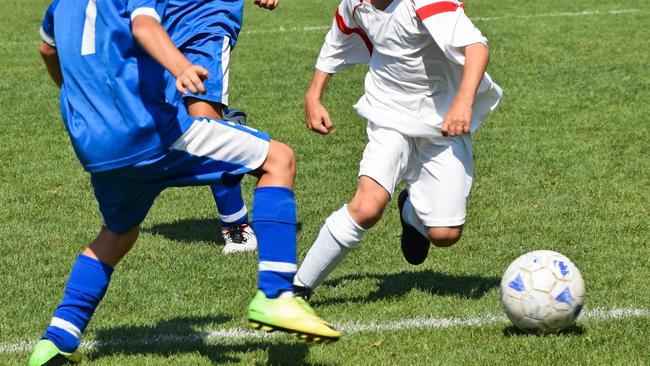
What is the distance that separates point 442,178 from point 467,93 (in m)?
0.76

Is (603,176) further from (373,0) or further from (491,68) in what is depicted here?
(491,68)

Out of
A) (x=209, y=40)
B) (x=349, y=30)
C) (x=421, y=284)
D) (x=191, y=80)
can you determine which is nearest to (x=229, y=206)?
(x=209, y=40)

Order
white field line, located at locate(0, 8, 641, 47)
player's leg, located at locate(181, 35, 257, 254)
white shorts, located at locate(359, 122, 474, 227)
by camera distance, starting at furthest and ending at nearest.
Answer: white field line, located at locate(0, 8, 641, 47)
player's leg, located at locate(181, 35, 257, 254)
white shorts, located at locate(359, 122, 474, 227)

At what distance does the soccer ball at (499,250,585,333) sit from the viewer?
500 cm

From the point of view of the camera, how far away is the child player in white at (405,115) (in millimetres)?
5469

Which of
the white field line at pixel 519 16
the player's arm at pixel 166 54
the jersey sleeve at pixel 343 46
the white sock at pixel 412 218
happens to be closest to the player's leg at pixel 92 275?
the player's arm at pixel 166 54

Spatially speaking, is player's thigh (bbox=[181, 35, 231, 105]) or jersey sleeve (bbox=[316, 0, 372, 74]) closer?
jersey sleeve (bbox=[316, 0, 372, 74])

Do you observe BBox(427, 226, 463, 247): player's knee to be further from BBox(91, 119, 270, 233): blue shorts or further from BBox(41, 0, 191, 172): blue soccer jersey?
BBox(41, 0, 191, 172): blue soccer jersey

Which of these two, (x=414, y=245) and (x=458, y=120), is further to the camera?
(x=414, y=245)

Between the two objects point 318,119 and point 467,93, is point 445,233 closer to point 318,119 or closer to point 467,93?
point 318,119

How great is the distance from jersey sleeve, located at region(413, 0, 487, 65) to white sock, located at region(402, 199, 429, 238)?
3.35ft

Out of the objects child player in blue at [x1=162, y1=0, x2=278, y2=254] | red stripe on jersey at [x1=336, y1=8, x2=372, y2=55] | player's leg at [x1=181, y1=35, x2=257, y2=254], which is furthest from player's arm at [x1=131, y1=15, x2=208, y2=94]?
child player in blue at [x1=162, y1=0, x2=278, y2=254]

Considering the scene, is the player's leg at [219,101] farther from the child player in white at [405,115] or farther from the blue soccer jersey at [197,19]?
the child player in white at [405,115]

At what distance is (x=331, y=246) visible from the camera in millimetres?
5527
